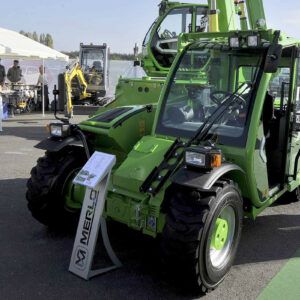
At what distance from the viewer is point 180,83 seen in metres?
4.25

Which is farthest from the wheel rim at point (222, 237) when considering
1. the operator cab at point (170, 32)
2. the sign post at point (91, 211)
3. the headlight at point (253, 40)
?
the operator cab at point (170, 32)

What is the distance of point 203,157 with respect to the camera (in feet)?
10.4

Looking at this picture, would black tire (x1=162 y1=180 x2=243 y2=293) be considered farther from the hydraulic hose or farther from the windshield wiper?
the hydraulic hose

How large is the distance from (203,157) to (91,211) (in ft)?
3.85

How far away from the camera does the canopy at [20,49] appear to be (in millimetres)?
13345

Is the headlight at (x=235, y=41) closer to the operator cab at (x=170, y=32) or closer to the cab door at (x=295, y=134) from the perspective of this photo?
the cab door at (x=295, y=134)

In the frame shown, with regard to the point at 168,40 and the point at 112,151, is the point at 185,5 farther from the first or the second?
the point at 112,151

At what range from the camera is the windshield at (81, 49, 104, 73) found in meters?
18.6

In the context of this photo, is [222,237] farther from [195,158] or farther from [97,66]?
[97,66]

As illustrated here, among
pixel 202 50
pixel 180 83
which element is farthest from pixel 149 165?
pixel 202 50

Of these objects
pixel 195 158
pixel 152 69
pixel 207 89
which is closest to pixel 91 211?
pixel 195 158

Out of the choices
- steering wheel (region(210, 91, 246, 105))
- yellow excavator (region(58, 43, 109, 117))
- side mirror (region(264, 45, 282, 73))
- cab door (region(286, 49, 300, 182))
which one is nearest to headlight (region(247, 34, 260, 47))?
side mirror (region(264, 45, 282, 73))

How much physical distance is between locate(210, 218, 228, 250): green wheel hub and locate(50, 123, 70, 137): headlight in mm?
1918

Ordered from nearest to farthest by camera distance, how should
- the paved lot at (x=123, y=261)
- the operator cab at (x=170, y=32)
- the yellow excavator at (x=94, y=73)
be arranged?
1. the paved lot at (x=123, y=261)
2. the operator cab at (x=170, y=32)
3. the yellow excavator at (x=94, y=73)
